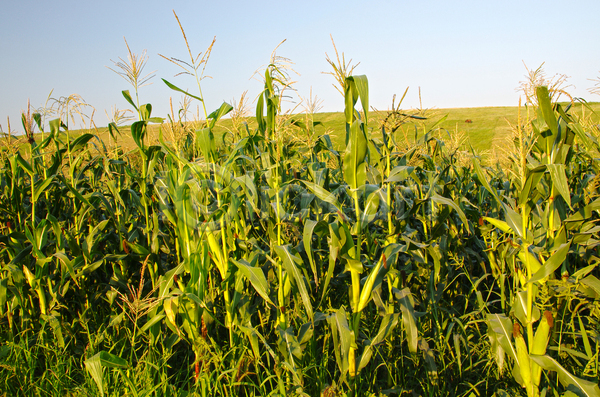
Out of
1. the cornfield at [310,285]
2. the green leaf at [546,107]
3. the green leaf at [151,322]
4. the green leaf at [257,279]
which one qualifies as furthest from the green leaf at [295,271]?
the green leaf at [546,107]

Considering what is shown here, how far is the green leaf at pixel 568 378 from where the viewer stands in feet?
5.58

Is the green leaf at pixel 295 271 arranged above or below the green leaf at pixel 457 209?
below

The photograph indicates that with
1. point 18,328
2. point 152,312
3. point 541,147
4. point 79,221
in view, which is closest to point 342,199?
point 541,147

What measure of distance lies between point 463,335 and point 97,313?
323cm

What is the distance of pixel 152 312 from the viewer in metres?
2.52

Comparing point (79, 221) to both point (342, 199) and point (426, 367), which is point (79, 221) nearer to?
point (342, 199)

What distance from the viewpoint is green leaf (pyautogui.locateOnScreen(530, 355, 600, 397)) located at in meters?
1.70

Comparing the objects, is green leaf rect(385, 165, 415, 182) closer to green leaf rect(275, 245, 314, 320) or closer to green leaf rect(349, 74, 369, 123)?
green leaf rect(349, 74, 369, 123)

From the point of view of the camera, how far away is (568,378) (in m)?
1.75

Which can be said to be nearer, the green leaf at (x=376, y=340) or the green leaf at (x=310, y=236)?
the green leaf at (x=310, y=236)

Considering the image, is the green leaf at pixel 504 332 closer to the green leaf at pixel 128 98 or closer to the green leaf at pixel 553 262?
the green leaf at pixel 553 262

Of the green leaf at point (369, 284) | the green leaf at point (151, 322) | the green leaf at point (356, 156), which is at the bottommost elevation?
the green leaf at point (151, 322)

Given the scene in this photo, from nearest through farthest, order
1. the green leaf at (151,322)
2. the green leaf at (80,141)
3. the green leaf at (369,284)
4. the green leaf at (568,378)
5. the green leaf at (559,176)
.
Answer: the green leaf at (568,378)
the green leaf at (559,176)
the green leaf at (369,284)
the green leaf at (151,322)
the green leaf at (80,141)

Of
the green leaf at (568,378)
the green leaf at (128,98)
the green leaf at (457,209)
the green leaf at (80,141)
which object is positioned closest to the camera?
the green leaf at (568,378)
